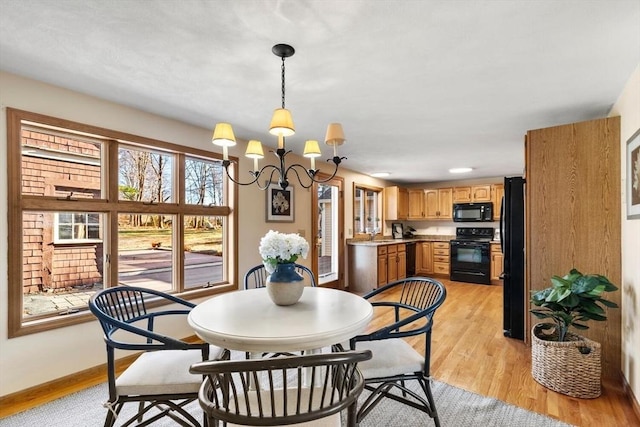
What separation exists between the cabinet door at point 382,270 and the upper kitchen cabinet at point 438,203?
2115 mm

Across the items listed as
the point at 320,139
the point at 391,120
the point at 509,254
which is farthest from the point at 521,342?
the point at 320,139

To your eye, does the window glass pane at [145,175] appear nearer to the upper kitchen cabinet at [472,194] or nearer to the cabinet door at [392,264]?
the cabinet door at [392,264]

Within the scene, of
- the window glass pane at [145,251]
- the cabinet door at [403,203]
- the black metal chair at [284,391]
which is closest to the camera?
the black metal chair at [284,391]

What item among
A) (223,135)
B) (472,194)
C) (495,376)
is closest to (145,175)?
(223,135)

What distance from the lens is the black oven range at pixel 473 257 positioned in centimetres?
607

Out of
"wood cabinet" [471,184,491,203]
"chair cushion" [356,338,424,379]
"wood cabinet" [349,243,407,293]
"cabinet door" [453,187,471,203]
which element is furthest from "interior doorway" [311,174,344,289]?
"chair cushion" [356,338,424,379]

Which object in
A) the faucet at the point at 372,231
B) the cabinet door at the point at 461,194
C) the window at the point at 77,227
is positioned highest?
the cabinet door at the point at 461,194

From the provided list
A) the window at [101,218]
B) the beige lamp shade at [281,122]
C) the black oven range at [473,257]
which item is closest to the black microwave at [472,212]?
the black oven range at [473,257]

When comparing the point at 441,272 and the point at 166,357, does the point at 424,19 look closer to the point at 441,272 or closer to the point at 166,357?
the point at 166,357

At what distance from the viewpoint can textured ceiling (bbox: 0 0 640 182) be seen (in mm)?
1472

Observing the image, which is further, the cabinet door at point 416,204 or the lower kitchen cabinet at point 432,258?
the cabinet door at point 416,204

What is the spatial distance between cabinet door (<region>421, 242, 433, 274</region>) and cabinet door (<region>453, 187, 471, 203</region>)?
1137mm

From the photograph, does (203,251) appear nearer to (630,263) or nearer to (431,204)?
(630,263)

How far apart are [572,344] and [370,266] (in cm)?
339
